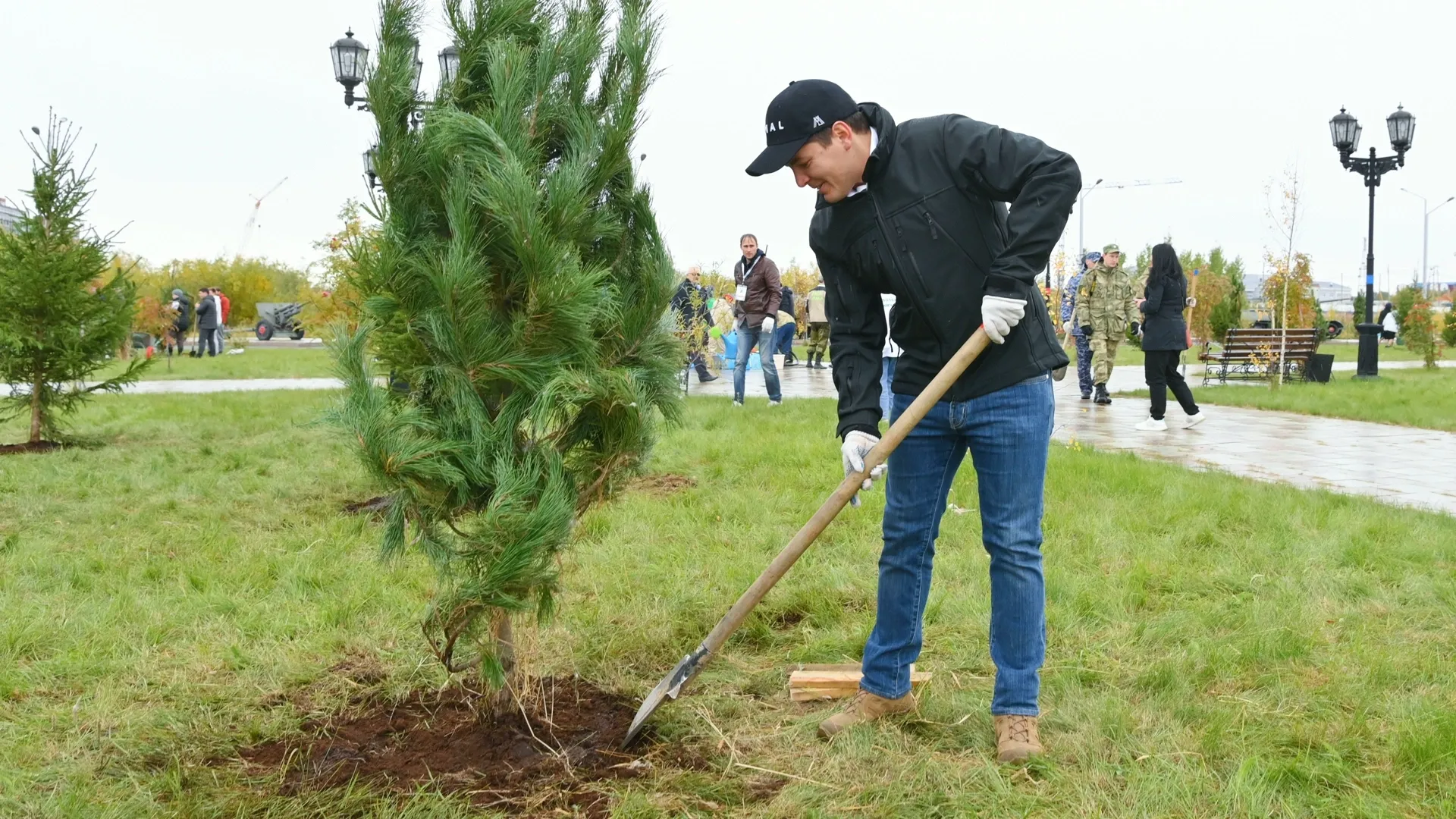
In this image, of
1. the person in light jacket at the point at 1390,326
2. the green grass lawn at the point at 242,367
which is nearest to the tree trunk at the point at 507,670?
the green grass lawn at the point at 242,367

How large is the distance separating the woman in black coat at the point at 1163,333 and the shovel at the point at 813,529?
328 inches

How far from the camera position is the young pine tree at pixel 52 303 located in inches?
383

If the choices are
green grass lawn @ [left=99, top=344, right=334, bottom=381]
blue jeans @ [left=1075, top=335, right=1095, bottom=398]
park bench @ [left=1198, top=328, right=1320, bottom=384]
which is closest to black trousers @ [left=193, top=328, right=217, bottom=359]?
green grass lawn @ [left=99, top=344, right=334, bottom=381]

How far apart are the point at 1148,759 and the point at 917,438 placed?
3.58 feet

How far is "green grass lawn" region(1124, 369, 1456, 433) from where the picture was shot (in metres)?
12.1

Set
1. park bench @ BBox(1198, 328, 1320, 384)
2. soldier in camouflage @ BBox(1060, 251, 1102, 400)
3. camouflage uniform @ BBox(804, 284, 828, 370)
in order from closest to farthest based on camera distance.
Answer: soldier in camouflage @ BBox(1060, 251, 1102, 400), park bench @ BBox(1198, 328, 1320, 384), camouflage uniform @ BBox(804, 284, 828, 370)

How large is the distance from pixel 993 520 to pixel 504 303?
1536mm

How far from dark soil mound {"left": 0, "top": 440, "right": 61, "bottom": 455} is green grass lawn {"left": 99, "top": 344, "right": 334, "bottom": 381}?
20.9ft

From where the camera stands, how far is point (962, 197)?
127 inches

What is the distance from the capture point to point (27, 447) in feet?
32.1

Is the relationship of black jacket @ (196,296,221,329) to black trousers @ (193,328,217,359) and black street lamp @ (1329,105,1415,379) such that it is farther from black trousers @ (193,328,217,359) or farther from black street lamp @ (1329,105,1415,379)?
black street lamp @ (1329,105,1415,379)

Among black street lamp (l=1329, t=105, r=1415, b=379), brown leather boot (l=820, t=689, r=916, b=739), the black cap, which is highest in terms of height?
black street lamp (l=1329, t=105, r=1415, b=379)

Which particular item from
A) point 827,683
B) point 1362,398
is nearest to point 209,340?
point 1362,398

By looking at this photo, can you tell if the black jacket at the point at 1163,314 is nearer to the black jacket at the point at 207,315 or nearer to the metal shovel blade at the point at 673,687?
the metal shovel blade at the point at 673,687
